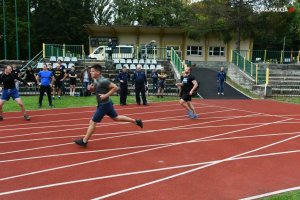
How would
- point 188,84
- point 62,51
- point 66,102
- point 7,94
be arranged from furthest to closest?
point 62,51, point 66,102, point 188,84, point 7,94

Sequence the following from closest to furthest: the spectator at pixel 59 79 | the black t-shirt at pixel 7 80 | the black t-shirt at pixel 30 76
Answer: the black t-shirt at pixel 7 80, the spectator at pixel 59 79, the black t-shirt at pixel 30 76

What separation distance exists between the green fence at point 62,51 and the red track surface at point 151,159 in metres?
16.5

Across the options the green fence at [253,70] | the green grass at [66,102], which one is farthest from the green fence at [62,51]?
the green fence at [253,70]

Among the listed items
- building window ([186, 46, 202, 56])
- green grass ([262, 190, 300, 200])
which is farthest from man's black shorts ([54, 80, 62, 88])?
building window ([186, 46, 202, 56])

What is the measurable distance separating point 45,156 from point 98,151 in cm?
104

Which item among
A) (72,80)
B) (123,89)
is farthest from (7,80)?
(72,80)

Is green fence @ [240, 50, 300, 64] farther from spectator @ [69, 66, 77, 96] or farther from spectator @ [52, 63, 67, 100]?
spectator @ [52, 63, 67, 100]

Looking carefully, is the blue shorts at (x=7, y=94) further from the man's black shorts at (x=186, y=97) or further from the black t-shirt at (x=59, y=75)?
the black t-shirt at (x=59, y=75)

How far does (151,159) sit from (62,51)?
24469mm

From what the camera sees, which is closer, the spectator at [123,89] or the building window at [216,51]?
the spectator at [123,89]

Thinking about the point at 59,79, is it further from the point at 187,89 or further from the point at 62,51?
the point at 62,51

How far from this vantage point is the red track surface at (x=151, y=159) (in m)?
5.17

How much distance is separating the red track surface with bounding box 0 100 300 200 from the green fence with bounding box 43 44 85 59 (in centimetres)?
1647

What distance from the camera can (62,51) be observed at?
29625mm
